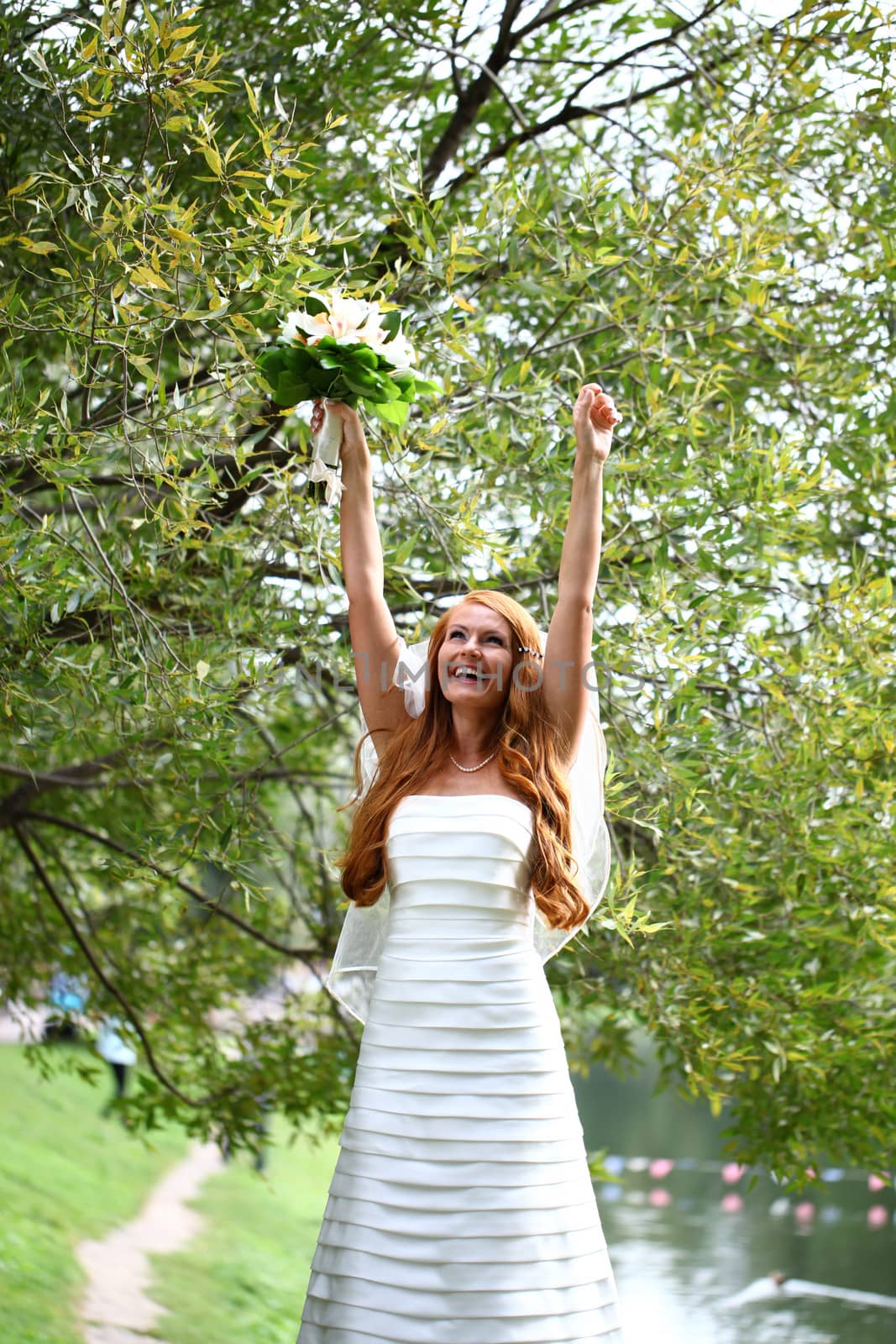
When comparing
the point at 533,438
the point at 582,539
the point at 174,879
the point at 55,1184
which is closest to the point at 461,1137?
the point at 582,539

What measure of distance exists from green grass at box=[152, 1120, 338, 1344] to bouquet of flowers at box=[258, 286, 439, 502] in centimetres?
375

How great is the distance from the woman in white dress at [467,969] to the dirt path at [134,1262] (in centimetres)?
472

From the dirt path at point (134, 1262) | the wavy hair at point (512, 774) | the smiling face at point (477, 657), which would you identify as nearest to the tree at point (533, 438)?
the wavy hair at point (512, 774)

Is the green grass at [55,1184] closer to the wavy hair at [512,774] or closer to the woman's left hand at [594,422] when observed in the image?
the wavy hair at [512,774]

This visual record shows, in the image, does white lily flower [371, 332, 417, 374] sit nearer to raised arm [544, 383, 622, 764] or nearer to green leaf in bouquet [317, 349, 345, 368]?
green leaf in bouquet [317, 349, 345, 368]

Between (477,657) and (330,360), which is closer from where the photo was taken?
(330,360)

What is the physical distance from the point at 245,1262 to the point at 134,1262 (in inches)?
35.2

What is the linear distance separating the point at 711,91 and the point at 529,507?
5.30ft

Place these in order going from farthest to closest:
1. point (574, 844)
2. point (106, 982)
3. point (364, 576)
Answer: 1. point (106, 982)
2. point (364, 576)
3. point (574, 844)

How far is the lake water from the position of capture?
783 cm

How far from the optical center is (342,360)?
2445 millimetres

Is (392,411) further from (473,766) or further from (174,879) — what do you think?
(174,879)

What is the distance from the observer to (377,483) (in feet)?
11.8

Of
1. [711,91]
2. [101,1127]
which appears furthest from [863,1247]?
[711,91]
